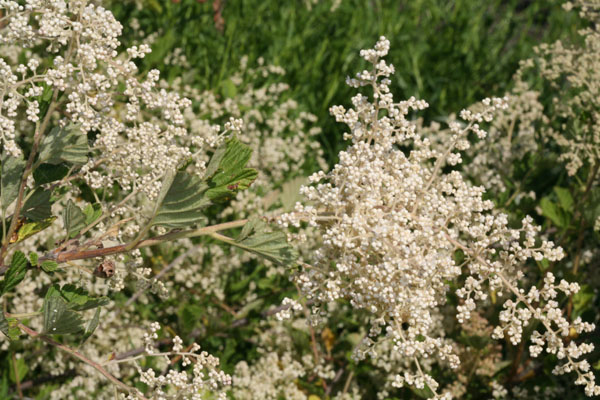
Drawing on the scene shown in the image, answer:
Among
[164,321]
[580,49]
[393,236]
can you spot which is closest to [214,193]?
[393,236]

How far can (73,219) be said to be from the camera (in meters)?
1.73

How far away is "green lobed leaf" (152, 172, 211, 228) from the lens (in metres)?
1.53

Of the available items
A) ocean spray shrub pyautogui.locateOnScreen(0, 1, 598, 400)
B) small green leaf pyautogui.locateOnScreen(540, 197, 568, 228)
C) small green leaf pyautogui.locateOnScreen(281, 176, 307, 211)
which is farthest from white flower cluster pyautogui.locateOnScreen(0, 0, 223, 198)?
small green leaf pyautogui.locateOnScreen(540, 197, 568, 228)

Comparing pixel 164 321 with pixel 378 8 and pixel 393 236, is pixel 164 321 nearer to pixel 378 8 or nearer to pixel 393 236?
pixel 393 236

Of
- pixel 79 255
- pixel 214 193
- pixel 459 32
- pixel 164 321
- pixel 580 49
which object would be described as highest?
pixel 459 32

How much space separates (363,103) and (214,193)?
46 centimetres

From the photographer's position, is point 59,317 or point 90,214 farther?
point 90,214

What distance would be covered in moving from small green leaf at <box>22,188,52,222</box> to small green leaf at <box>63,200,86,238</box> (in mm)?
139

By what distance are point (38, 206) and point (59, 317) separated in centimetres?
33

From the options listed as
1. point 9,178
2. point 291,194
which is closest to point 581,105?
point 291,194

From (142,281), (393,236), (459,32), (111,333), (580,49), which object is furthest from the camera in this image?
(459,32)

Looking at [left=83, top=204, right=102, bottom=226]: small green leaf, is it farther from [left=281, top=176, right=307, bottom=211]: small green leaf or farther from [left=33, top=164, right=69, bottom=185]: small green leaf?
[left=281, top=176, right=307, bottom=211]: small green leaf

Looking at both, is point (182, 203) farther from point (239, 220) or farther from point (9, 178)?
point (9, 178)

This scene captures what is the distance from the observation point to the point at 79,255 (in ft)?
5.44
